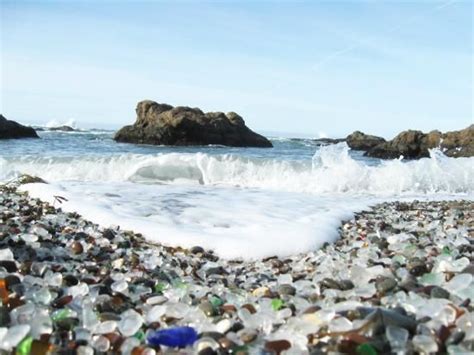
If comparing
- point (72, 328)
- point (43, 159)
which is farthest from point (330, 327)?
point (43, 159)

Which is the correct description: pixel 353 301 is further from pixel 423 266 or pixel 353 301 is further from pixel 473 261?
pixel 473 261

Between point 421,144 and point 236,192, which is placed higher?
point 421,144

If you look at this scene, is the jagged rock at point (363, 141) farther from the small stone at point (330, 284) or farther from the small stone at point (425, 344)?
the small stone at point (425, 344)

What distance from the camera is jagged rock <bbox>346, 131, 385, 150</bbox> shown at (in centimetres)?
3238

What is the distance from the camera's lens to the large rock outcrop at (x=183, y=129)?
2812 cm

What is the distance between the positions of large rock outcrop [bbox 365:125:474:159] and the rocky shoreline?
2375cm

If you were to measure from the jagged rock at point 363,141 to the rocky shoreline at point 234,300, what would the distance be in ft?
98.2

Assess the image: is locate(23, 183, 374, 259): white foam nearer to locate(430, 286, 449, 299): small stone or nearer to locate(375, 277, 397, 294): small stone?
locate(375, 277, 397, 294): small stone

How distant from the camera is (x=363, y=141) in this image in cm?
3266

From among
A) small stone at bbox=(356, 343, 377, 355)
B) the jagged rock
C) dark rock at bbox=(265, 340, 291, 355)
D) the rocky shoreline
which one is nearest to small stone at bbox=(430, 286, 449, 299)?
the rocky shoreline

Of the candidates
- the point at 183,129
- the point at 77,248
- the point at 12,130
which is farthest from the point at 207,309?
the point at 12,130

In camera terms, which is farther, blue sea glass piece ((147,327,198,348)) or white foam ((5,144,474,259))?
white foam ((5,144,474,259))

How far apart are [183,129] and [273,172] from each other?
17.6m

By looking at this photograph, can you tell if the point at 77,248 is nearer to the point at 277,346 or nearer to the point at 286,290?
the point at 286,290
